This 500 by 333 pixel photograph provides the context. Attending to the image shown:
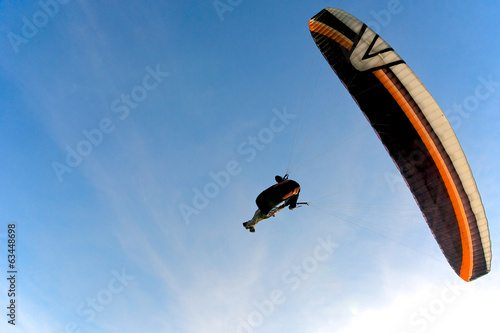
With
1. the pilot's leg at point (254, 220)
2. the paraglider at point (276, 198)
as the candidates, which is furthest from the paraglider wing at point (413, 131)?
the pilot's leg at point (254, 220)

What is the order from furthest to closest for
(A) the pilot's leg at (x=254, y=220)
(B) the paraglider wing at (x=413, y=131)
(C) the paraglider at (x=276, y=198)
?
(A) the pilot's leg at (x=254, y=220) → (C) the paraglider at (x=276, y=198) → (B) the paraglider wing at (x=413, y=131)

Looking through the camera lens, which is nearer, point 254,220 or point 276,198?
point 276,198

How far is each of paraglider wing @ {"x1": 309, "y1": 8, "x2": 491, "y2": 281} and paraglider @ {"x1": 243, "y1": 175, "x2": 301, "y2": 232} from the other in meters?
5.38

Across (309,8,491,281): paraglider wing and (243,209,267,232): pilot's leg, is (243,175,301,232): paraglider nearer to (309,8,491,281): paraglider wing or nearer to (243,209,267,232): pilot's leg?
(243,209,267,232): pilot's leg

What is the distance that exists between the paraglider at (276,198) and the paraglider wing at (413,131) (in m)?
5.38

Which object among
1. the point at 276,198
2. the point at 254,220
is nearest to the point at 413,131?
the point at 276,198

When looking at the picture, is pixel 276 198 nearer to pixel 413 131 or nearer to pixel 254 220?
pixel 254 220

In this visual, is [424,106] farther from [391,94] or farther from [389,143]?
[389,143]

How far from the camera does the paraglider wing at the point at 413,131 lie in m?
12.0

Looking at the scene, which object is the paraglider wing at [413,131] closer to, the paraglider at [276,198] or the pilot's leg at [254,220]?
the paraglider at [276,198]

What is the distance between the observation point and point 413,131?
12.5 meters

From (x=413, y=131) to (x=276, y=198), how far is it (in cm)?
726

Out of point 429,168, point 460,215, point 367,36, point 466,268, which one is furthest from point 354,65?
point 466,268

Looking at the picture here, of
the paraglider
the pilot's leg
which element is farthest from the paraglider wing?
the pilot's leg
